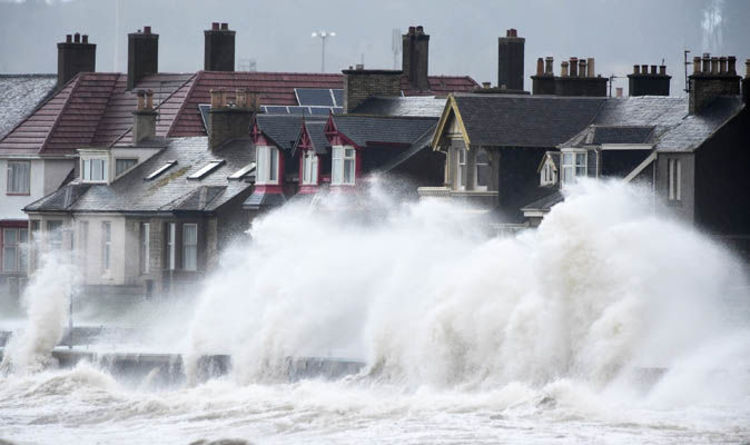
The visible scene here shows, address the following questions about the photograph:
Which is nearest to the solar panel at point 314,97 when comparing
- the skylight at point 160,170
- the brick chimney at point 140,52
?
the brick chimney at point 140,52

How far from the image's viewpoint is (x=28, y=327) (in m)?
61.4

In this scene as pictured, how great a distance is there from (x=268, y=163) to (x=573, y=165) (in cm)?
1297

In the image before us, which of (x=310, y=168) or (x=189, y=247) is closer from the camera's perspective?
(x=310, y=168)

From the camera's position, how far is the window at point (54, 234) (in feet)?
250

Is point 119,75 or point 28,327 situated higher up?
point 119,75

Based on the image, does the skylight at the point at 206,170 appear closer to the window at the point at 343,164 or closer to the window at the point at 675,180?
the window at the point at 343,164

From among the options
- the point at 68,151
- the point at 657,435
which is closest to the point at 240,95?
the point at 68,151

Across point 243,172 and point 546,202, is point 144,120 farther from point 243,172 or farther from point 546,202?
point 546,202

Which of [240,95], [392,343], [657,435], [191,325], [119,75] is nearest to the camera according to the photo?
[657,435]

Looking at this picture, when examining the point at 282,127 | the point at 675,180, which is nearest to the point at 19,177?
the point at 282,127

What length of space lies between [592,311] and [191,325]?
1383 cm

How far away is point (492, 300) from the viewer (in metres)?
48.3

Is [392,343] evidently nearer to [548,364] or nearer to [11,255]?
[548,364]

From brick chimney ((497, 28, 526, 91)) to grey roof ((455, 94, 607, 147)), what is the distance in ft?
45.9
